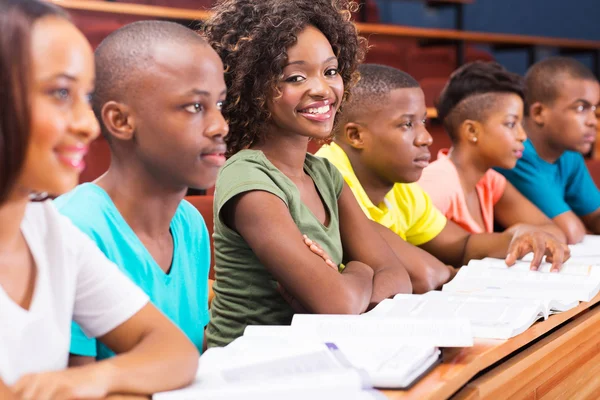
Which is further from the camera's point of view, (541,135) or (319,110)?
(541,135)

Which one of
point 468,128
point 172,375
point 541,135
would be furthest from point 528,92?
point 172,375

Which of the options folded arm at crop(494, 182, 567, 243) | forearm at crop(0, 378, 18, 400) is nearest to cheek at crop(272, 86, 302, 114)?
forearm at crop(0, 378, 18, 400)

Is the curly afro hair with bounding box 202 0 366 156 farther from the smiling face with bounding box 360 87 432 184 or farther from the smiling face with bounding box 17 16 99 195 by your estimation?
the smiling face with bounding box 17 16 99 195

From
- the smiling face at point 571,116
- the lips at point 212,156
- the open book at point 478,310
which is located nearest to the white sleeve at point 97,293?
the lips at point 212,156

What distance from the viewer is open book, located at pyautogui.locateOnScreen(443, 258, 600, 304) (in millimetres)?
1443

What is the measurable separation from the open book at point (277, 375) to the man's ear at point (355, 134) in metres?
0.97

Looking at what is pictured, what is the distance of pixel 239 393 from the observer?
0.80 meters

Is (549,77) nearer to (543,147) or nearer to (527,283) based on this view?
(543,147)

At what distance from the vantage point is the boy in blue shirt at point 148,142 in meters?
1.04

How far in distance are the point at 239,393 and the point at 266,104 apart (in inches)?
31.7

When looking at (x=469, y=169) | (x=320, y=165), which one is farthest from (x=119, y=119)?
(x=469, y=169)

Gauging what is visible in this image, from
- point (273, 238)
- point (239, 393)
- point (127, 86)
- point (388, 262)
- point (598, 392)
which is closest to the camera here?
point (239, 393)

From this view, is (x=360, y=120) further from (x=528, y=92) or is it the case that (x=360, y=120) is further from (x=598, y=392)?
(x=528, y=92)

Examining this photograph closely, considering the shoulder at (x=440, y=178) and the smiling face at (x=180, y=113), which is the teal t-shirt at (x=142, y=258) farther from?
the shoulder at (x=440, y=178)
